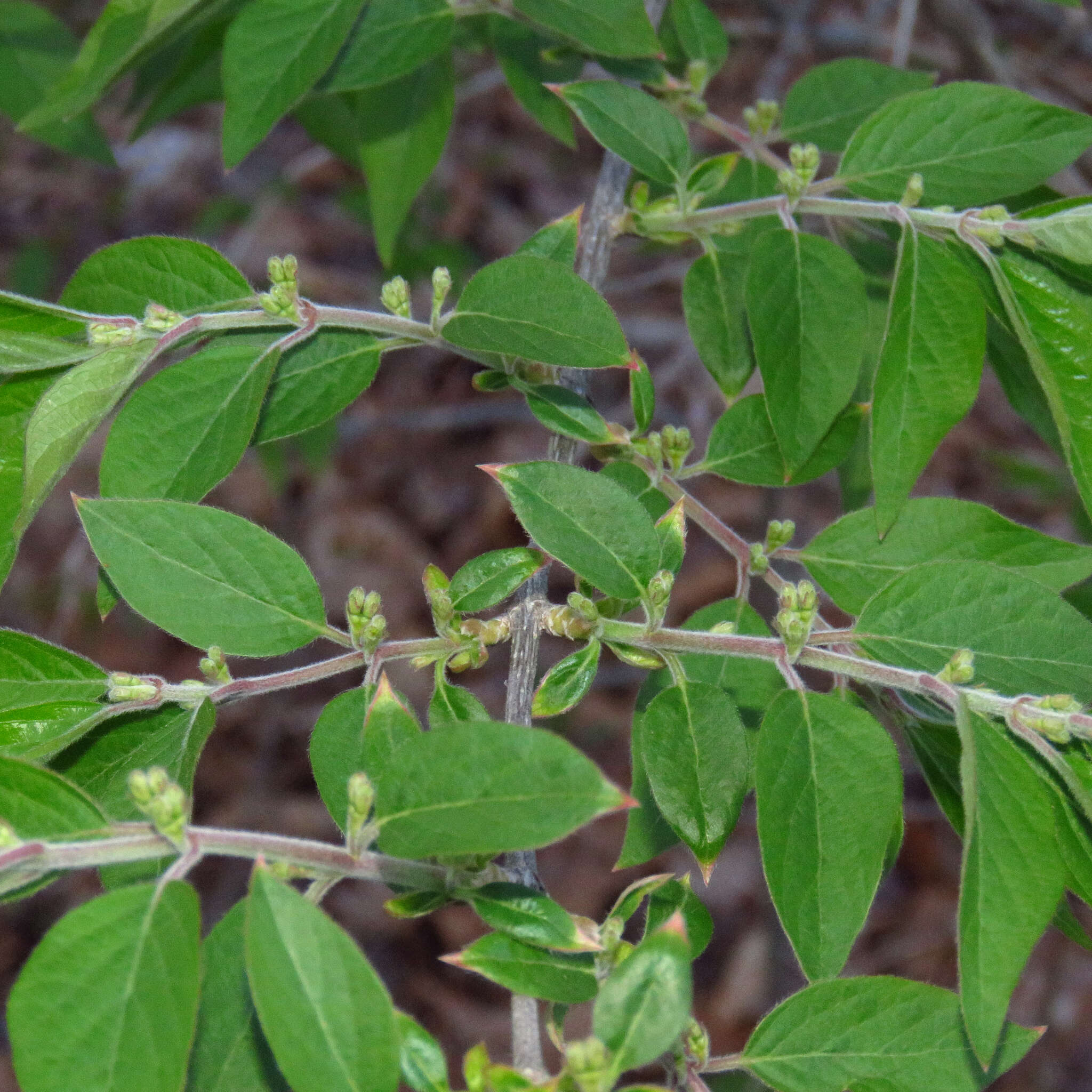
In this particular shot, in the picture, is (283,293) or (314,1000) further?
(283,293)

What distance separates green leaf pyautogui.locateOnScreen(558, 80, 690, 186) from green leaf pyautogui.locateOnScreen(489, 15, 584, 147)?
39cm

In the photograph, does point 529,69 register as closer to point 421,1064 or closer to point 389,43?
point 389,43

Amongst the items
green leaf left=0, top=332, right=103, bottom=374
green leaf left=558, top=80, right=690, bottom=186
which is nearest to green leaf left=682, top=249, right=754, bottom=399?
green leaf left=558, top=80, right=690, bottom=186

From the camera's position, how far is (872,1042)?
1.29 meters

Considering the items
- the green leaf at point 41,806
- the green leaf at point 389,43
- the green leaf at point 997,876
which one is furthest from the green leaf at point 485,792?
the green leaf at point 389,43

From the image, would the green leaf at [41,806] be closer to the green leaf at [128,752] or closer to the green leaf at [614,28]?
the green leaf at [128,752]

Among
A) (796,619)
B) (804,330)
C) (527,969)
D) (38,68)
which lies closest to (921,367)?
(804,330)

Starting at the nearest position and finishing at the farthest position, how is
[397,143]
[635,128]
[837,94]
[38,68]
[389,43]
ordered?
[635,128] < [389,43] < [837,94] < [397,143] < [38,68]

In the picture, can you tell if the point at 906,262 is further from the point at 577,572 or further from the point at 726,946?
the point at 726,946

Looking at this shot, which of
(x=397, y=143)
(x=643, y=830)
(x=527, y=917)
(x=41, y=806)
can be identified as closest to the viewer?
(x=41, y=806)

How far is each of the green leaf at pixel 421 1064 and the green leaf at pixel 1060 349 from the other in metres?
0.98

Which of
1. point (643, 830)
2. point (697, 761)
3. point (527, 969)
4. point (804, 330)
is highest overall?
point (804, 330)

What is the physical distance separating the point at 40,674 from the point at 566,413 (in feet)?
2.46

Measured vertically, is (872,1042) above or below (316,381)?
below
